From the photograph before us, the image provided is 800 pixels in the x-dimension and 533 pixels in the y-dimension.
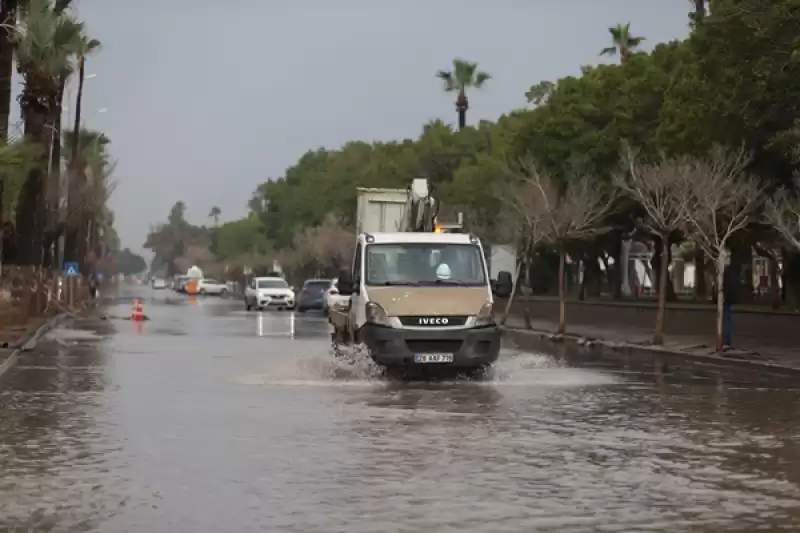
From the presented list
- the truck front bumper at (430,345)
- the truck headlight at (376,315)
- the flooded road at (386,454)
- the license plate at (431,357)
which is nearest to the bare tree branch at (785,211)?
the flooded road at (386,454)

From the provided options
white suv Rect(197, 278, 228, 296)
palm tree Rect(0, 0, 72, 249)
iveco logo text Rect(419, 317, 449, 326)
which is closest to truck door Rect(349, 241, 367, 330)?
iveco logo text Rect(419, 317, 449, 326)

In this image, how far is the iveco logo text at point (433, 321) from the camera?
1916cm

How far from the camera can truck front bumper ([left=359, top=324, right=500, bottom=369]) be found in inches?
751

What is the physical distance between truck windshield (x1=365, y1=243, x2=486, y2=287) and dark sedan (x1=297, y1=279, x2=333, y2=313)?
124 ft

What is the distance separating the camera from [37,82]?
1492 inches

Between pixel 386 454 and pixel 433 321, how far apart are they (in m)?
7.60

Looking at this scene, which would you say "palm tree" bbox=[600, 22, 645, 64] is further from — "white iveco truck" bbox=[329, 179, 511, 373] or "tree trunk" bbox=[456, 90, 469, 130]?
"white iveco truck" bbox=[329, 179, 511, 373]

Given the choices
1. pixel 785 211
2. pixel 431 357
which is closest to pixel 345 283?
pixel 431 357

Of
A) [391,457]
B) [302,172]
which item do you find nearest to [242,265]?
[302,172]

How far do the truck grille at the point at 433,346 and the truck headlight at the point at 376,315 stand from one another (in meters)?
0.45

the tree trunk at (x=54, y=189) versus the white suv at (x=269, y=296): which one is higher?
the tree trunk at (x=54, y=189)

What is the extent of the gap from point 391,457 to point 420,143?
65776mm

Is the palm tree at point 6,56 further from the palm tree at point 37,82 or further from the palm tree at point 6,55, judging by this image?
the palm tree at point 37,82

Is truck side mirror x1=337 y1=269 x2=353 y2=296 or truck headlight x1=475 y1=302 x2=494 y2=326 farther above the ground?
truck side mirror x1=337 y1=269 x2=353 y2=296
